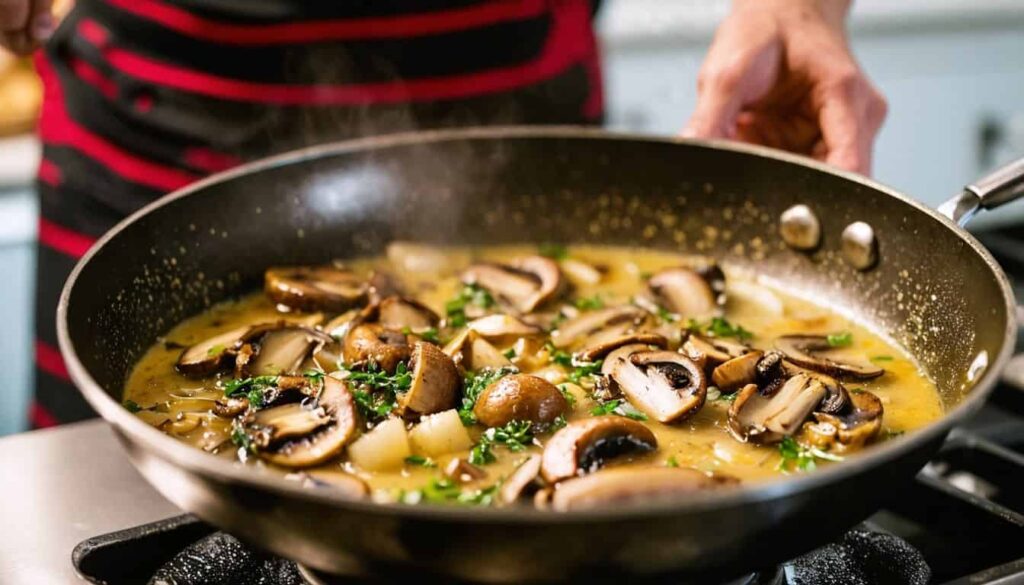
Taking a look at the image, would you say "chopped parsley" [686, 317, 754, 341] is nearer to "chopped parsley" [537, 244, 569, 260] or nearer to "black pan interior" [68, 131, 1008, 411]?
"black pan interior" [68, 131, 1008, 411]

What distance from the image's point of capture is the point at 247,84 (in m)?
2.32

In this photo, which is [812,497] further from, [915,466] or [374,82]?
[374,82]

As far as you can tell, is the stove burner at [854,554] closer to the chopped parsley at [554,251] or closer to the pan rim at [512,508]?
the pan rim at [512,508]

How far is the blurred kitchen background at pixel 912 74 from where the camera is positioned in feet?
13.9

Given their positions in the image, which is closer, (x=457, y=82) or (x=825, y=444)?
(x=825, y=444)

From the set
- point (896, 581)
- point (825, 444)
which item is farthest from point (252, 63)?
point (896, 581)

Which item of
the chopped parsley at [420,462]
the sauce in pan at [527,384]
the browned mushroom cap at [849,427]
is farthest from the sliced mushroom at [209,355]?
the browned mushroom cap at [849,427]

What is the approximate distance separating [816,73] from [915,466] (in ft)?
3.54

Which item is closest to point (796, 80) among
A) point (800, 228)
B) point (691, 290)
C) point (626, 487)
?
point (800, 228)

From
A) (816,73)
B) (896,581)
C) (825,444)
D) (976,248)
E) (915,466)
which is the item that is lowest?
(896,581)

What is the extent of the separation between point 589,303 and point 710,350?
368 millimetres

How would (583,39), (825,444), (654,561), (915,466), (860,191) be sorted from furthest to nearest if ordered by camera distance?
1. (583,39)
2. (860,191)
3. (825,444)
4. (915,466)
5. (654,561)

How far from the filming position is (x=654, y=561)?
1.04 metres

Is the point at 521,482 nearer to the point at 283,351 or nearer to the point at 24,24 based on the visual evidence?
the point at 283,351
